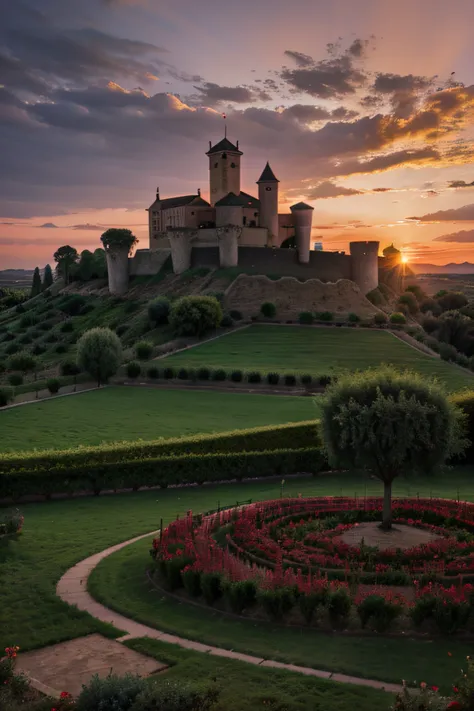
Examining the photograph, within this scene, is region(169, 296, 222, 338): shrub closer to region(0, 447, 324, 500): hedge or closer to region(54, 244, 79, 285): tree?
region(0, 447, 324, 500): hedge

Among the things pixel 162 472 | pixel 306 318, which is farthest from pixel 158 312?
pixel 162 472

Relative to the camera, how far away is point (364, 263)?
91.6 meters

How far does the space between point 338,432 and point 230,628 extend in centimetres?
690

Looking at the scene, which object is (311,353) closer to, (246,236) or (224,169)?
(246,236)

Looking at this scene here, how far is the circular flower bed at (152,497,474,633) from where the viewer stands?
1248 cm

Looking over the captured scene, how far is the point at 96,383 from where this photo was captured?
51.5 meters

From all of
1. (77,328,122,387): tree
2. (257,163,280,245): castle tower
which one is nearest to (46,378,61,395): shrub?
(77,328,122,387): tree

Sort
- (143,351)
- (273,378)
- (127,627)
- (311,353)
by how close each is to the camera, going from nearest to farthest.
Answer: (127,627), (273,378), (143,351), (311,353)

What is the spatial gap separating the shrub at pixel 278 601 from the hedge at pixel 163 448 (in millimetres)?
13196

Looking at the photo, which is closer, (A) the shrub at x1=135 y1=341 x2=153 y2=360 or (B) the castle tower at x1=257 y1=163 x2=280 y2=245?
(A) the shrub at x1=135 y1=341 x2=153 y2=360

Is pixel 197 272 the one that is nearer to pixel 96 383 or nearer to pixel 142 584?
pixel 96 383

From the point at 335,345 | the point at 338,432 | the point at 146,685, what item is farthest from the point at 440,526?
the point at 335,345

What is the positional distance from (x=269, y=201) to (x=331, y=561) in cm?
8207

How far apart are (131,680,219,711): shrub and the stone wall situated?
70.7 metres
